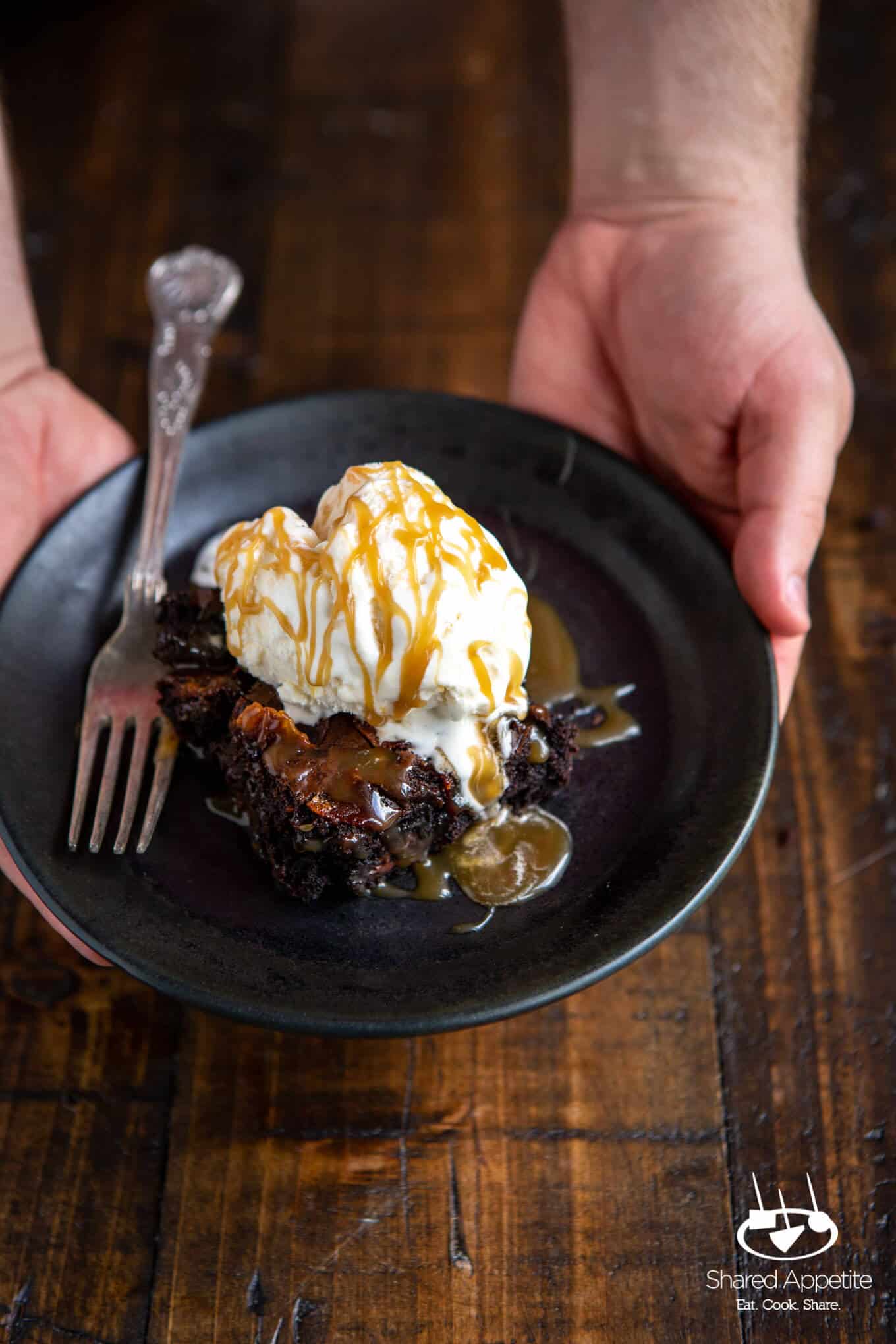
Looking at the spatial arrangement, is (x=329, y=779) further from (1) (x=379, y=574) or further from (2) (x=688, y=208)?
(2) (x=688, y=208)

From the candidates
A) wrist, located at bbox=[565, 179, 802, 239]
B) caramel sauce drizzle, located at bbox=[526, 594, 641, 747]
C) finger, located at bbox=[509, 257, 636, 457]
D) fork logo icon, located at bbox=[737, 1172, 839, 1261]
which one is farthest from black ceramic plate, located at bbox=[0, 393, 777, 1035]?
wrist, located at bbox=[565, 179, 802, 239]

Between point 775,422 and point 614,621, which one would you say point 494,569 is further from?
point 775,422

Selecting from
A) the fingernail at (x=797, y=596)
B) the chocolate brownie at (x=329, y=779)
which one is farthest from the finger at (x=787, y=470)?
the chocolate brownie at (x=329, y=779)

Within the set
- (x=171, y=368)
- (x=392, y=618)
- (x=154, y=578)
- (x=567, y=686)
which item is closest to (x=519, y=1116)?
(x=567, y=686)

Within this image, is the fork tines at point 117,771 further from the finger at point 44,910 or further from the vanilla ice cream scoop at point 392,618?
the vanilla ice cream scoop at point 392,618

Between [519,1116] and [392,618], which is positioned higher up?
[392,618]

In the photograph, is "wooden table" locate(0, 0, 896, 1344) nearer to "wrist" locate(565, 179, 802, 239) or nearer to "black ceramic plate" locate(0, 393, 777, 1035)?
"black ceramic plate" locate(0, 393, 777, 1035)

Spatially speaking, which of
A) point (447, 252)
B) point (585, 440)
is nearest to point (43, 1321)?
point (585, 440)
